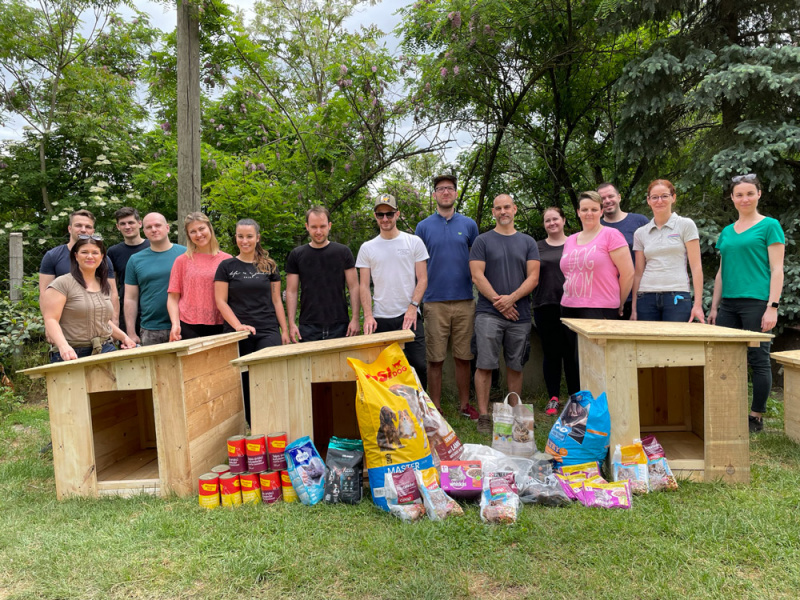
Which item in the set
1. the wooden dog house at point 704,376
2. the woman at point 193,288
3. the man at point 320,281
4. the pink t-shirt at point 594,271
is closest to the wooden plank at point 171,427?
the woman at point 193,288

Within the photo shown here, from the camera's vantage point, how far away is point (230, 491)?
3031 millimetres

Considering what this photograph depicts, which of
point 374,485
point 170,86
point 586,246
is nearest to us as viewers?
point 374,485

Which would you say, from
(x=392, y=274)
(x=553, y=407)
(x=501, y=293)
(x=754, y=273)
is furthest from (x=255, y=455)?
(x=754, y=273)

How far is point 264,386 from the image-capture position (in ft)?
10.8

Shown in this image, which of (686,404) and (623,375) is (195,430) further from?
(686,404)

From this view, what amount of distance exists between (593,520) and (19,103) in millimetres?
12457

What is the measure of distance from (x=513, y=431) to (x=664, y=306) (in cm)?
154

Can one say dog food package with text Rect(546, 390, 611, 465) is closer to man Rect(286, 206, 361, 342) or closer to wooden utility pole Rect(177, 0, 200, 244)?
man Rect(286, 206, 361, 342)

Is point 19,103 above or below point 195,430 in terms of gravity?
above

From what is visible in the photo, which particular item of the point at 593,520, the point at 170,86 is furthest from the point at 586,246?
the point at 170,86

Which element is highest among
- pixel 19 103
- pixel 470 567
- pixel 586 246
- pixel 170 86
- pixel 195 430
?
pixel 19 103

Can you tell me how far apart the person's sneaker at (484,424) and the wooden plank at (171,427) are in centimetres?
218

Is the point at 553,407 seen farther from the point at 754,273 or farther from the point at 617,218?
the point at 754,273

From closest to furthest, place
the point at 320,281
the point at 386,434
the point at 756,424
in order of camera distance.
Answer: the point at 386,434 → the point at 756,424 → the point at 320,281
